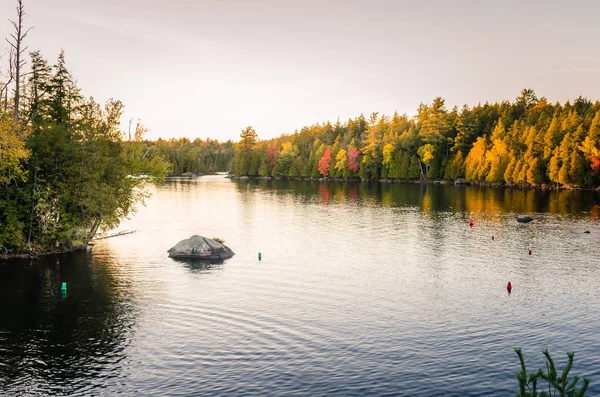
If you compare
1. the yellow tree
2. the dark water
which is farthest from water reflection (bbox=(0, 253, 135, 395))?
the yellow tree

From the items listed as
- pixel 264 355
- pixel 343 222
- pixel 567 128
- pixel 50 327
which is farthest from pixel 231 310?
pixel 567 128

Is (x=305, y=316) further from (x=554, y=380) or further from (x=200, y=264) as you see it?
(x=554, y=380)

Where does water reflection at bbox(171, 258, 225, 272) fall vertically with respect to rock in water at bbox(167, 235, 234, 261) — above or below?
below

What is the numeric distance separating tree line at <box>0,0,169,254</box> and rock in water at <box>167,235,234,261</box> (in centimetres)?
873

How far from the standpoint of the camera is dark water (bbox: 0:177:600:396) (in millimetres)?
24438

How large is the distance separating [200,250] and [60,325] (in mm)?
21947

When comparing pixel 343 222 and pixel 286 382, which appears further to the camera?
pixel 343 222

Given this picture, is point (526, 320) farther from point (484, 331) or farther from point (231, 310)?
point (231, 310)

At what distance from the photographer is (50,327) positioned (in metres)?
31.1

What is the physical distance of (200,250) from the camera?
173 feet

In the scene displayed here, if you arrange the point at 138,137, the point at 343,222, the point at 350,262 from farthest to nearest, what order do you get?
the point at 343,222
the point at 138,137
the point at 350,262

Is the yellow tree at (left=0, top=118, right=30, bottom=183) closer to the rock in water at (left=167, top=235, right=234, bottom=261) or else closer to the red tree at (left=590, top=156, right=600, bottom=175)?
the rock in water at (left=167, top=235, right=234, bottom=261)

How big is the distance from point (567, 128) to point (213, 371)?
155634mm

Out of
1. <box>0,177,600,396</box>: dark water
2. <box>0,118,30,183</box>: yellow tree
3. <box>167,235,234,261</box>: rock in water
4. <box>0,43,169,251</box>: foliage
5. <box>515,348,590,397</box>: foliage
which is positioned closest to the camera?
<box>515,348,590,397</box>: foliage
